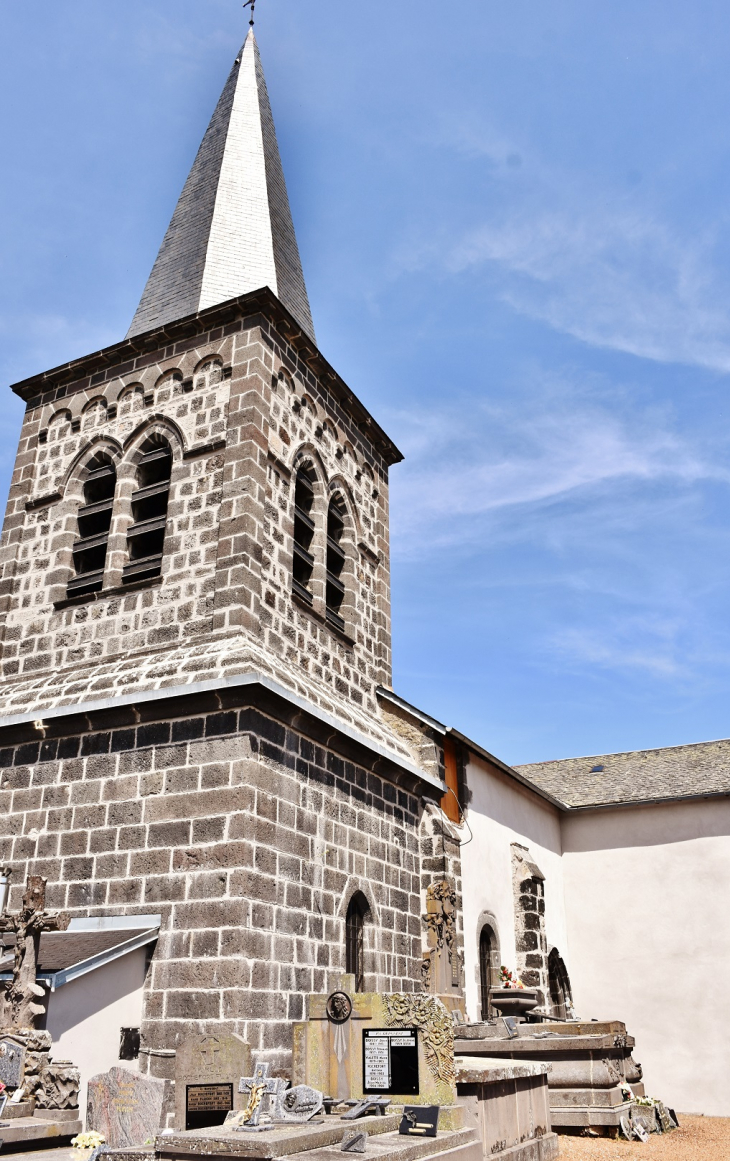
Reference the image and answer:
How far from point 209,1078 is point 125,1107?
2.60 ft

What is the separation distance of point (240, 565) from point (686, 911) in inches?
488

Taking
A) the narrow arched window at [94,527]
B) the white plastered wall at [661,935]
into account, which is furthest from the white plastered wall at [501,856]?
the narrow arched window at [94,527]

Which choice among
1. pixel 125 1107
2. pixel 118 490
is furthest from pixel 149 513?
pixel 125 1107

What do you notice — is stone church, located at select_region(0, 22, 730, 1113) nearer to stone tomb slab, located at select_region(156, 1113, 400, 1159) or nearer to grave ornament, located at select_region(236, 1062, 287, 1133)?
grave ornament, located at select_region(236, 1062, 287, 1133)

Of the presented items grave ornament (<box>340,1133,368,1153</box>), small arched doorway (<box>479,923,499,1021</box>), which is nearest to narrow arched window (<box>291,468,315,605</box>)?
small arched doorway (<box>479,923,499,1021</box>)

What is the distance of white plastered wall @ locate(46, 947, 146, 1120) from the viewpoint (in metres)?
8.26

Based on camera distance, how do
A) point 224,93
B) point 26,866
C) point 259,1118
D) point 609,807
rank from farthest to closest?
point 609,807 < point 224,93 < point 26,866 < point 259,1118

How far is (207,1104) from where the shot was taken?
7.51 meters

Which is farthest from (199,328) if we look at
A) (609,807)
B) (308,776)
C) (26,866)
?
(609,807)

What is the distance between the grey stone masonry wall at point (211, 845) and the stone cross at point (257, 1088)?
2.78 feet

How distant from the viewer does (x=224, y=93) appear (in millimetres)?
17812

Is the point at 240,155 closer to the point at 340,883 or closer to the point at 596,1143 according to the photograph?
the point at 340,883

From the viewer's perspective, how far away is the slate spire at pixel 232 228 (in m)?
14.2

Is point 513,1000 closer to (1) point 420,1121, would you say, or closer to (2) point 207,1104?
(1) point 420,1121
